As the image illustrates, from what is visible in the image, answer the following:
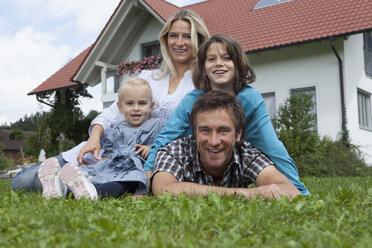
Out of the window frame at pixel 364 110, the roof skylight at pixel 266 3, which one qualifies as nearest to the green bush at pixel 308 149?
the window frame at pixel 364 110

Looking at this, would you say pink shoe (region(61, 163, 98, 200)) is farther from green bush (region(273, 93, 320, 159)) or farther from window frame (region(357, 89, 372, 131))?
window frame (region(357, 89, 372, 131))

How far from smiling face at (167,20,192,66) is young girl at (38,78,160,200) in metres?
0.54

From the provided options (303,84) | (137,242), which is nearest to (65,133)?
(303,84)

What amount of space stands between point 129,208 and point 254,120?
159 centimetres

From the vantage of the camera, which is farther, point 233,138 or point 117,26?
point 117,26

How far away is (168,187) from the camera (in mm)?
3617

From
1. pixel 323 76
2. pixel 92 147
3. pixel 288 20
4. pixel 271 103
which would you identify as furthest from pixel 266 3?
pixel 92 147

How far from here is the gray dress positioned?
4.11 metres

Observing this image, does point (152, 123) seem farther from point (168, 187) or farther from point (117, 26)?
point (117, 26)

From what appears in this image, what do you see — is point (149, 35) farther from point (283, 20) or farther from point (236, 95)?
point (236, 95)

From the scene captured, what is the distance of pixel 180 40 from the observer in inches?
196

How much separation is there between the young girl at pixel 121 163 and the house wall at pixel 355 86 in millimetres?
9814

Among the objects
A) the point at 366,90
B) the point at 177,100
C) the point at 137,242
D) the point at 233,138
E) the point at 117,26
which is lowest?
the point at 137,242

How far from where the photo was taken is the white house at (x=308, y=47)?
44.0ft
